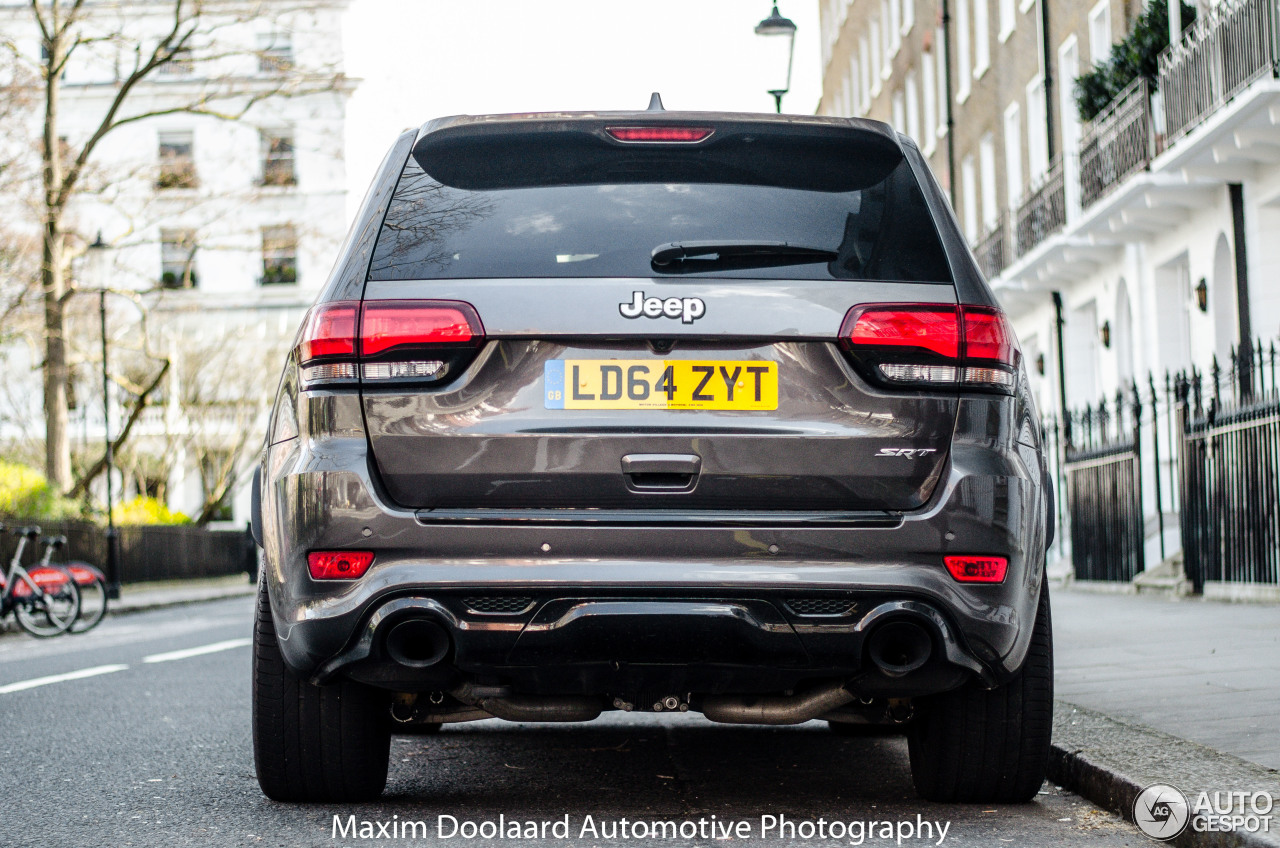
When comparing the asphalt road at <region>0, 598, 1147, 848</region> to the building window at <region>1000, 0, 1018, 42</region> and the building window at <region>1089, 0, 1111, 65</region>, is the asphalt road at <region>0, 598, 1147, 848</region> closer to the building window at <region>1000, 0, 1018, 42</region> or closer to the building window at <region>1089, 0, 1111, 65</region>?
the building window at <region>1089, 0, 1111, 65</region>

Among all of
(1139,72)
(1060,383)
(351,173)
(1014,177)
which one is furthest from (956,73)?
(351,173)

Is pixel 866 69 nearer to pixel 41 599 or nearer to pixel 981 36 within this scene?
pixel 981 36

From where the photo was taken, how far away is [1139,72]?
21.0m

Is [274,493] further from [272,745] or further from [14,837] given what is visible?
[14,837]

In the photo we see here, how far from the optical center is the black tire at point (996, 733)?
4.44 meters

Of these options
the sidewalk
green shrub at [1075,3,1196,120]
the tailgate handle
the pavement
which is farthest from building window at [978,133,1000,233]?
the tailgate handle

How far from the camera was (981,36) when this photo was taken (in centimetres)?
3272

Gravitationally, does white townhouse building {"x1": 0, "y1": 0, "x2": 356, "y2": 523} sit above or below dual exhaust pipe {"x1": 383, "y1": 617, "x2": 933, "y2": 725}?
above

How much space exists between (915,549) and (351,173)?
5875 centimetres

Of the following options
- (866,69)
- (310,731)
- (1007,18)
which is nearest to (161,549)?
(1007,18)

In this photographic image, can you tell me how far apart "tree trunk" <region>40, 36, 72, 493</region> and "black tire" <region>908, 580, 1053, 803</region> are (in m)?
24.9

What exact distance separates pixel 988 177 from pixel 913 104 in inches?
307

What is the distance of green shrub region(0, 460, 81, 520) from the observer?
25.7m

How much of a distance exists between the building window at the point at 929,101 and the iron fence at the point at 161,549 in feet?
61.5
